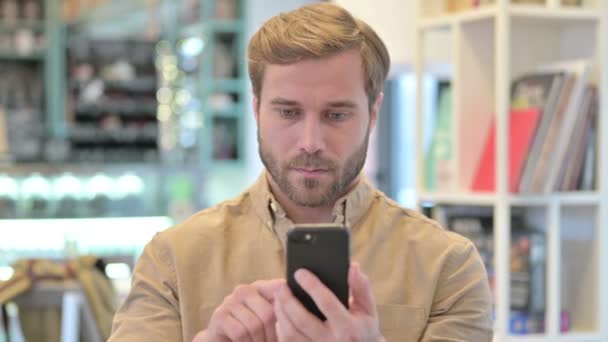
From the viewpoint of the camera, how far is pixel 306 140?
1289 mm

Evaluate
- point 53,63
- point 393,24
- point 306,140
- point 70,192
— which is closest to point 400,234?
point 306,140

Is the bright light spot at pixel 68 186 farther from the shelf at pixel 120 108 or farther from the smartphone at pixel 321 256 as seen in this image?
the smartphone at pixel 321 256

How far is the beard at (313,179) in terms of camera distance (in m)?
1.31

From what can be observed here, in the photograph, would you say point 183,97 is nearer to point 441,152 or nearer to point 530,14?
point 441,152

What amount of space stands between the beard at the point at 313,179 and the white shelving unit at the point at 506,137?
1.37 meters

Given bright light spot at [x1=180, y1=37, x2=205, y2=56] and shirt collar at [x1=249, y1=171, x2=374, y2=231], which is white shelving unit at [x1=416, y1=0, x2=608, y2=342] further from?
bright light spot at [x1=180, y1=37, x2=205, y2=56]

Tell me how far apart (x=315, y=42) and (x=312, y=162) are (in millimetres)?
175

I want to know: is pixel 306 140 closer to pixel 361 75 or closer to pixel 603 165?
pixel 361 75

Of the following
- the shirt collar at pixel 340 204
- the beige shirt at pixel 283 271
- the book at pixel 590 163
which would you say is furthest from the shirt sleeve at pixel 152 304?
the book at pixel 590 163

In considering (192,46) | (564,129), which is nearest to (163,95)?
(192,46)

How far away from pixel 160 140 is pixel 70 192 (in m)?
1.00

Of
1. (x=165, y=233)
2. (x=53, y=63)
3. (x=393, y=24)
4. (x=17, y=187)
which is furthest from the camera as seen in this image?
(x=53, y=63)

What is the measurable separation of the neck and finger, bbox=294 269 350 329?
32 cm

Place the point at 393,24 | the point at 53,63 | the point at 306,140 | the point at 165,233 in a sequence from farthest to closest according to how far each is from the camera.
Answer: the point at 53,63 < the point at 393,24 < the point at 165,233 < the point at 306,140
